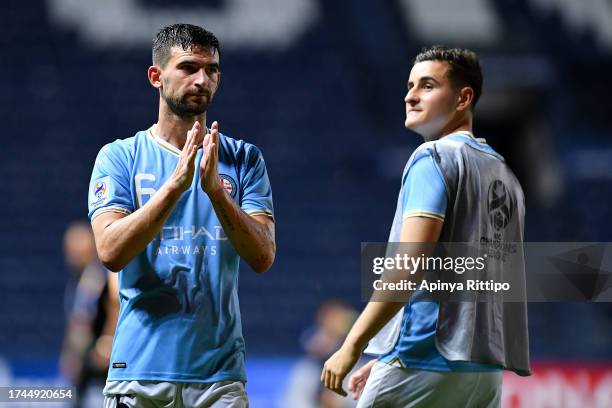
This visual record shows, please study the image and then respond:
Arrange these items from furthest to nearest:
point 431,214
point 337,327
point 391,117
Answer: point 391,117 → point 337,327 → point 431,214

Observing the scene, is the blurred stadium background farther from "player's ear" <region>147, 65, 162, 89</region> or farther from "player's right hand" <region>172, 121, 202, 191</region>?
"player's right hand" <region>172, 121, 202, 191</region>

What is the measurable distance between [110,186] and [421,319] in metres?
1.10

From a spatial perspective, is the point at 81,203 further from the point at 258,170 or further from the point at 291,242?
the point at 258,170

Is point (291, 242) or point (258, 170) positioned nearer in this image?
point (258, 170)

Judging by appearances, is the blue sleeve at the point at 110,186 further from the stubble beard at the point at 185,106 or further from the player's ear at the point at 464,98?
the player's ear at the point at 464,98

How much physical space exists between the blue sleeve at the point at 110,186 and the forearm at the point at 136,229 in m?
0.12

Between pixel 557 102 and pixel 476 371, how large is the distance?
14.2 meters

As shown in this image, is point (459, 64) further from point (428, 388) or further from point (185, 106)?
A: point (428, 388)

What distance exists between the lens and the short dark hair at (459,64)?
348cm

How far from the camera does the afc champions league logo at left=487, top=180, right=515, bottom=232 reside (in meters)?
3.37

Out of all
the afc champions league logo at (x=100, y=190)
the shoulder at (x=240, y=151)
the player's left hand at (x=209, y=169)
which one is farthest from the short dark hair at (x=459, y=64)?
the afc champions league logo at (x=100, y=190)

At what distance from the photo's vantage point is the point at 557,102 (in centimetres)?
1680

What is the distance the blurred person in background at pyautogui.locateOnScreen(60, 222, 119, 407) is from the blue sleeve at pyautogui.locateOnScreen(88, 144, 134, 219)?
3.22 metres

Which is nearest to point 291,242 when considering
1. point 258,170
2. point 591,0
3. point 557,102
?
point 557,102
